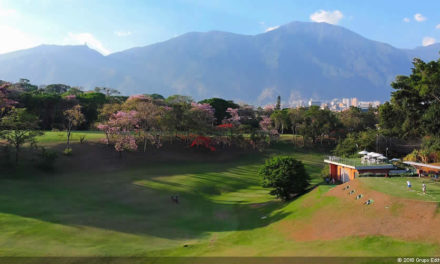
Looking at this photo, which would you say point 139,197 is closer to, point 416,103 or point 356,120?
point 416,103

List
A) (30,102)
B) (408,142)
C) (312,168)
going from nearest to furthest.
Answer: (312,168) < (408,142) < (30,102)

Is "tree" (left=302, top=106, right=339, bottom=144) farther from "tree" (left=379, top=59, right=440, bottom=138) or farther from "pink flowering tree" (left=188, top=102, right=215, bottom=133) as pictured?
"tree" (left=379, top=59, right=440, bottom=138)

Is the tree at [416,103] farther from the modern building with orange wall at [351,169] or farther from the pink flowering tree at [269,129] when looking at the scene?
the pink flowering tree at [269,129]

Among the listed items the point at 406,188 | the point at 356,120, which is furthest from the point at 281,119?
the point at 406,188

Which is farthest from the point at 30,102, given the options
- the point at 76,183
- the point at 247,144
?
the point at 247,144

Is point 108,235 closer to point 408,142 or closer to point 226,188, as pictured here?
point 226,188

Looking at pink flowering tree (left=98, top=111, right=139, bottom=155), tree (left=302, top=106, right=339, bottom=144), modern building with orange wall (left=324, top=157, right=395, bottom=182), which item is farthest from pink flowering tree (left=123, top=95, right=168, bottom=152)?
tree (left=302, top=106, right=339, bottom=144)

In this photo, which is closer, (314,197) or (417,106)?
(314,197)

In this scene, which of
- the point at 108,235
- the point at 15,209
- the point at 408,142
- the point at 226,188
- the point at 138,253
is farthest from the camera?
the point at 408,142
